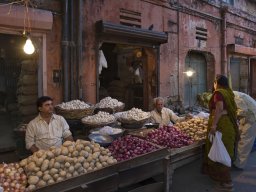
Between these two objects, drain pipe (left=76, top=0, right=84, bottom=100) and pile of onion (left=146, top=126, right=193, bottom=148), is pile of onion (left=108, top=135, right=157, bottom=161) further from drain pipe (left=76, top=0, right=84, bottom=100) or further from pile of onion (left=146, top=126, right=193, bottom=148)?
drain pipe (left=76, top=0, right=84, bottom=100)

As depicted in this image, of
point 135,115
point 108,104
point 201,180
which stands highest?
point 108,104

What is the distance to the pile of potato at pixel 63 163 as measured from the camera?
3432 millimetres

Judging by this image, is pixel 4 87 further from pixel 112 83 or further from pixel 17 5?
pixel 17 5

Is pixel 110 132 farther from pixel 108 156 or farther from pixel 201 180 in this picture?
pixel 201 180

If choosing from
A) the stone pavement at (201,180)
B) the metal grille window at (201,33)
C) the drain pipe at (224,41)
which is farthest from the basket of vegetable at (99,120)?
the drain pipe at (224,41)

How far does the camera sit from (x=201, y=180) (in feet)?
18.7

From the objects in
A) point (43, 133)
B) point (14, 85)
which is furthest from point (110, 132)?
point (14, 85)

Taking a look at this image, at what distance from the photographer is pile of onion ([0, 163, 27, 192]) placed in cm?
330

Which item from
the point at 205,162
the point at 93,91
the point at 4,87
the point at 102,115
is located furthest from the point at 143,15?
the point at 4,87

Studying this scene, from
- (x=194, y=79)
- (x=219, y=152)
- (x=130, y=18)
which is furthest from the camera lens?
(x=194, y=79)

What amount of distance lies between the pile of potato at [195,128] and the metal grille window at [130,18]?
3.36 metres

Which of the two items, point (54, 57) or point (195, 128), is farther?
point (54, 57)

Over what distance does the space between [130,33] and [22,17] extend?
9.85ft

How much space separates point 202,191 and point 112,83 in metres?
6.62
